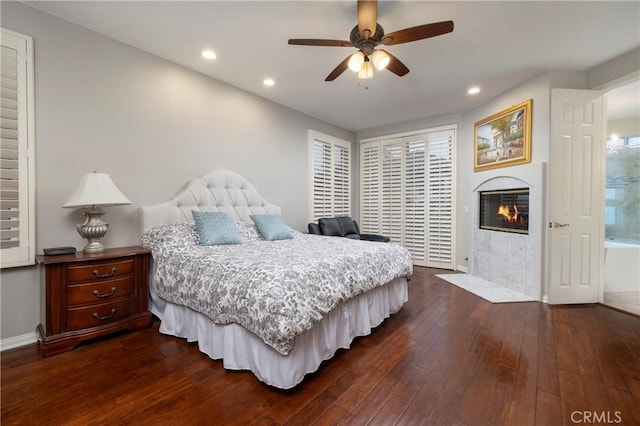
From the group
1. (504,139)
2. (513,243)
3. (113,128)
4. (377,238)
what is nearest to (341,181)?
(377,238)

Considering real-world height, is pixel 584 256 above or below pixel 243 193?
below

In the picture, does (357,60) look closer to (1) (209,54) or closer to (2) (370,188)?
(1) (209,54)

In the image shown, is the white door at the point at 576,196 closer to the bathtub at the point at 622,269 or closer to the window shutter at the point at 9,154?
the bathtub at the point at 622,269

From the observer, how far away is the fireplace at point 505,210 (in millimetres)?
3617

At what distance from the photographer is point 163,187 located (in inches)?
121

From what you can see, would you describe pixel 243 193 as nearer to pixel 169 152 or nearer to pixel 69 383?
pixel 169 152

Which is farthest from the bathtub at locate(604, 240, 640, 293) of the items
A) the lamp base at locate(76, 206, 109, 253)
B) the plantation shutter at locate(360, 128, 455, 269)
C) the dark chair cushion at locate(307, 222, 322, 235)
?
the lamp base at locate(76, 206, 109, 253)

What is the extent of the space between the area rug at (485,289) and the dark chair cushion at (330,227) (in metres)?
1.83

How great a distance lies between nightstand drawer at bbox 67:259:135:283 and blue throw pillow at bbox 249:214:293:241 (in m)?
1.39

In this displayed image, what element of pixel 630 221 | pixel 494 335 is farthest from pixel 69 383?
pixel 630 221

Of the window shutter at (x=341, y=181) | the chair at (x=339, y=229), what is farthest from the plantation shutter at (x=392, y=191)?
the chair at (x=339, y=229)

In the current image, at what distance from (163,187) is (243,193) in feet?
3.22

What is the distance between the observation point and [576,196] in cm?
325

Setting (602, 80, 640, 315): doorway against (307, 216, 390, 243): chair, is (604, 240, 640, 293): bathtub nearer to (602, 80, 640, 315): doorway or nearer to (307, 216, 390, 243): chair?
(602, 80, 640, 315): doorway
